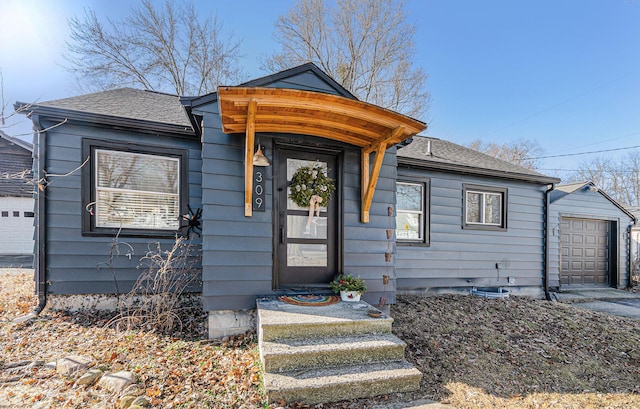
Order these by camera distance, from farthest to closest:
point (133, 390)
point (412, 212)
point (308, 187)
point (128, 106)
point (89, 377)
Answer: point (412, 212) < point (128, 106) < point (308, 187) < point (89, 377) < point (133, 390)

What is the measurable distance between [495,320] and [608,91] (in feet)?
51.5

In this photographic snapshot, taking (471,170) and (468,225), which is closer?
(471,170)

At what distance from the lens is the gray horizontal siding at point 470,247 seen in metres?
6.39

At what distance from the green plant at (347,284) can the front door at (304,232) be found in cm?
16

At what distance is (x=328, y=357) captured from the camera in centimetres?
281

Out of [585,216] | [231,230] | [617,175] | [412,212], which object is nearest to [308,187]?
[231,230]

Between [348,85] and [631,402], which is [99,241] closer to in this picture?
[631,402]

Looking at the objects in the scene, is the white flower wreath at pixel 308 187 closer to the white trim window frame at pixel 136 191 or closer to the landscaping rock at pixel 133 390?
the white trim window frame at pixel 136 191

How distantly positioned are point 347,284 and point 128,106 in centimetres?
478

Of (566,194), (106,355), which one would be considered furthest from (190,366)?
(566,194)

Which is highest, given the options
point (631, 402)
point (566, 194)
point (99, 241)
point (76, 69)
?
point (76, 69)

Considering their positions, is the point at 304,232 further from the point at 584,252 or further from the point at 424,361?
the point at 584,252

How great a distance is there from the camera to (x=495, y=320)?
4832 millimetres

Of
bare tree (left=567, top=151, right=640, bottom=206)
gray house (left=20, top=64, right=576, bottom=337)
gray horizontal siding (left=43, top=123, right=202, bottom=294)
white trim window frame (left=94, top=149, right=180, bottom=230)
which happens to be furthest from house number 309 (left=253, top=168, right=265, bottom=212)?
bare tree (left=567, top=151, right=640, bottom=206)
